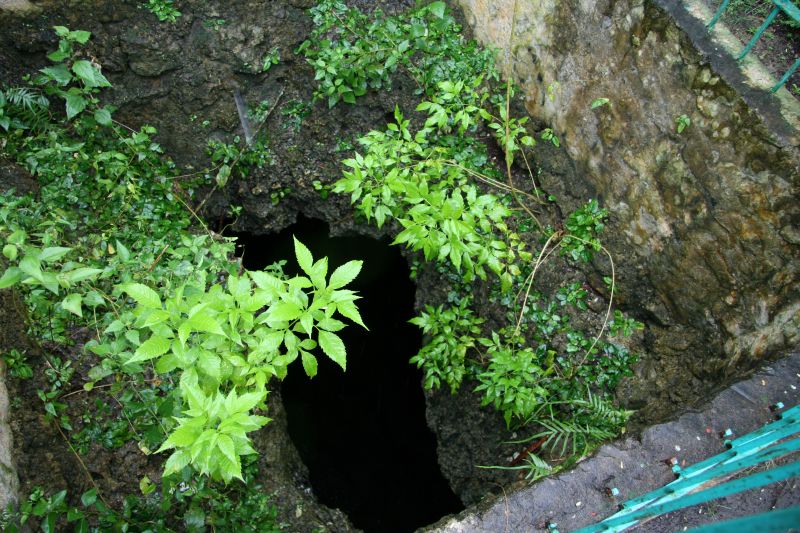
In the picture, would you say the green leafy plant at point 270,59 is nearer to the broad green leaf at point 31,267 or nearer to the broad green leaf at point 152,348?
the broad green leaf at point 31,267

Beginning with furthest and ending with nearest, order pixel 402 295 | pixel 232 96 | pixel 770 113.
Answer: pixel 402 295
pixel 232 96
pixel 770 113

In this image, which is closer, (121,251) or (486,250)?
(121,251)

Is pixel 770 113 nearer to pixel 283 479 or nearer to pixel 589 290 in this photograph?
pixel 589 290

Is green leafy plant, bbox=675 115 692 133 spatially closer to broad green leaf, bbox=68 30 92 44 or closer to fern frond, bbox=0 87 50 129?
broad green leaf, bbox=68 30 92 44

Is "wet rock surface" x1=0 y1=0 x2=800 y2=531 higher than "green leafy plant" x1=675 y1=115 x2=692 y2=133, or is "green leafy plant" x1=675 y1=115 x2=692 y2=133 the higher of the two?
"green leafy plant" x1=675 y1=115 x2=692 y2=133

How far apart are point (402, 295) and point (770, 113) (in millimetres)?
3357

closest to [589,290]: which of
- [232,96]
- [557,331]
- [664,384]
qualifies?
[557,331]

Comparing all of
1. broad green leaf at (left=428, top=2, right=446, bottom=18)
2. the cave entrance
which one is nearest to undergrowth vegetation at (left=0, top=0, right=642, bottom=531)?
broad green leaf at (left=428, top=2, right=446, bottom=18)

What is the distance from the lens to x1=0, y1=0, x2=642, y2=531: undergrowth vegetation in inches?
88.1

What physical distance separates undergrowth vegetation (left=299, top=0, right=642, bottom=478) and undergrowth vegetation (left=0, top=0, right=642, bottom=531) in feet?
0.05

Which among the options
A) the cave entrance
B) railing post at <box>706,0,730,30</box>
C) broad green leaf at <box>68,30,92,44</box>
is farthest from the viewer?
the cave entrance

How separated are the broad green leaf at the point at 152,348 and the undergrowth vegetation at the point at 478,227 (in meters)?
1.30

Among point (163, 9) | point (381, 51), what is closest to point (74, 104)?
point (163, 9)

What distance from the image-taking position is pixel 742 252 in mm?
2926
